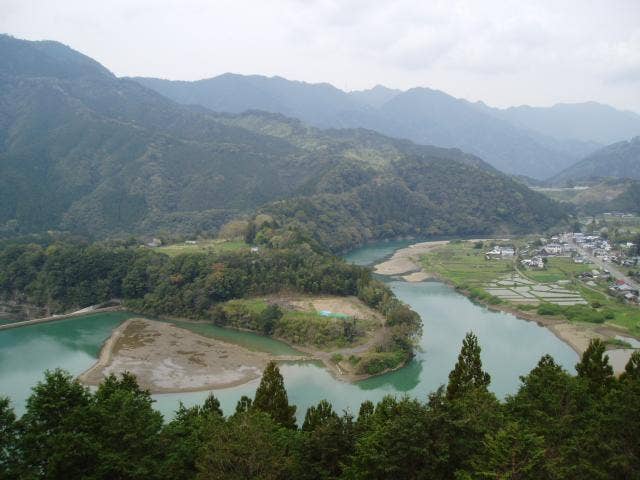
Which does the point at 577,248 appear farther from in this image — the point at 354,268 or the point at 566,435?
the point at 566,435

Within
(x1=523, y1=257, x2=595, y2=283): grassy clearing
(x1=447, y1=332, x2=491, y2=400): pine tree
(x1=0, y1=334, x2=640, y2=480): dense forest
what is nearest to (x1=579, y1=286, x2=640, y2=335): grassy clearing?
(x1=523, y1=257, x2=595, y2=283): grassy clearing

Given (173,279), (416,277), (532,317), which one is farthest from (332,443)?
(416,277)

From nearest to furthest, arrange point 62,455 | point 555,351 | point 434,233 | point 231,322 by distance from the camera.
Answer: point 62,455 < point 555,351 < point 231,322 < point 434,233

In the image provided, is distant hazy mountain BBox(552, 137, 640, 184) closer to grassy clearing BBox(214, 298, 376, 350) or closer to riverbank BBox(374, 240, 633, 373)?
riverbank BBox(374, 240, 633, 373)

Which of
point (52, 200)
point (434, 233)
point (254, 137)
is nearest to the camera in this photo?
point (52, 200)

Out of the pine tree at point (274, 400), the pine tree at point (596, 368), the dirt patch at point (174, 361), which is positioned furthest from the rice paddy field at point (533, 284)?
the pine tree at point (274, 400)

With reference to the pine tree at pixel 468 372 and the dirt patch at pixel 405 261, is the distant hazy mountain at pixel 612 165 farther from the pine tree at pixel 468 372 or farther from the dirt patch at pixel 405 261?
the pine tree at pixel 468 372

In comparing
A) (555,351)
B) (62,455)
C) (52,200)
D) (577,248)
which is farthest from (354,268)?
(52,200)
